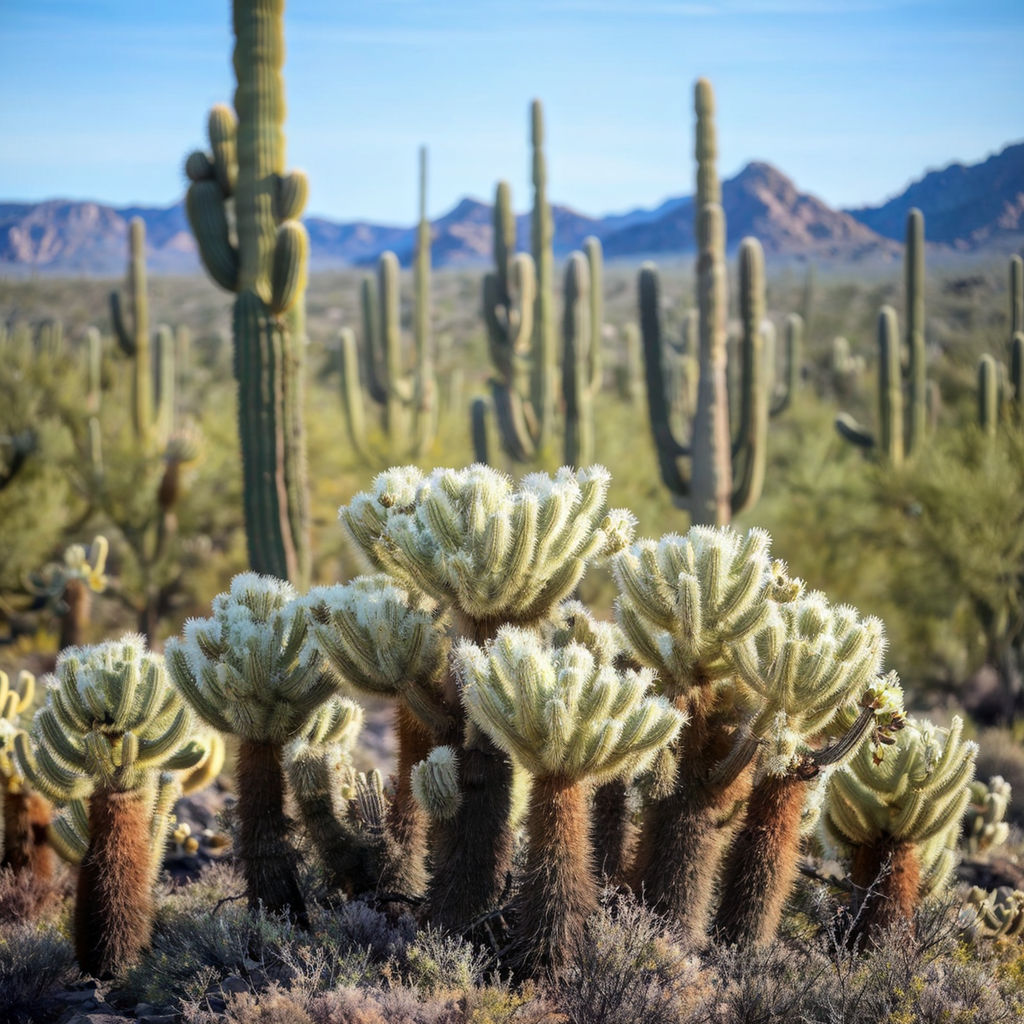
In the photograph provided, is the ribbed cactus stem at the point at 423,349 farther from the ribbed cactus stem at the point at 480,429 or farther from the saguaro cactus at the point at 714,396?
the saguaro cactus at the point at 714,396

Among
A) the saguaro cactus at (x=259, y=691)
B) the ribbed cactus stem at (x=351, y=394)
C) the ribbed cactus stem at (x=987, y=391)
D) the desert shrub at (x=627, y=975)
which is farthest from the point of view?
the ribbed cactus stem at (x=351, y=394)

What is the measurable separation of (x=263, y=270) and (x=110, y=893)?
5.92m

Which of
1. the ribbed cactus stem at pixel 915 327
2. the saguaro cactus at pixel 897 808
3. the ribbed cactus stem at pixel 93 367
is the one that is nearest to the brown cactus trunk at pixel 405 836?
the saguaro cactus at pixel 897 808

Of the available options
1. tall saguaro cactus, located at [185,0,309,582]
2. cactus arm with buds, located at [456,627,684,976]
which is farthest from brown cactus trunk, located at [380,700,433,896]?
tall saguaro cactus, located at [185,0,309,582]

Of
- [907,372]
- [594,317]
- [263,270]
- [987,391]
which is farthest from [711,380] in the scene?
[907,372]

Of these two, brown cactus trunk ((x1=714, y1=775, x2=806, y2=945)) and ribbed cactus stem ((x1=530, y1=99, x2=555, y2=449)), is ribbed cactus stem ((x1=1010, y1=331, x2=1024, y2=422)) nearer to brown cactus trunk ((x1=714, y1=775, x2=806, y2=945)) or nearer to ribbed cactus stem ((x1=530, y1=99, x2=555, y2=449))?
ribbed cactus stem ((x1=530, y1=99, x2=555, y2=449))

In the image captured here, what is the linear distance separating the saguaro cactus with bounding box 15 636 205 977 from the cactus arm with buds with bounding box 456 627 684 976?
168 cm

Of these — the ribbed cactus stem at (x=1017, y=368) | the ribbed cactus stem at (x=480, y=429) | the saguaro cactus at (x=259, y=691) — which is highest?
the ribbed cactus stem at (x=1017, y=368)

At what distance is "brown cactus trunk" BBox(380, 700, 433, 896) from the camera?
538 centimetres

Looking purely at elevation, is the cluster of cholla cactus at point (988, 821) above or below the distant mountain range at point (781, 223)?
below

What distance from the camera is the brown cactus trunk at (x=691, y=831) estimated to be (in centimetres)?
497

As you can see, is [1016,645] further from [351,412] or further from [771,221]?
[771,221]

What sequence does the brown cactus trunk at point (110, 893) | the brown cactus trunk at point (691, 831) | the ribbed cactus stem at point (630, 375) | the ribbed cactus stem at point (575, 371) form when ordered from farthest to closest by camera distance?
the ribbed cactus stem at point (630, 375)
the ribbed cactus stem at point (575, 371)
the brown cactus trunk at point (110, 893)
the brown cactus trunk at point (691, 831)

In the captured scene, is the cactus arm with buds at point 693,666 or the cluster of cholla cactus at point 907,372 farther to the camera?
the cluster of cholla cactus at point 907,372
